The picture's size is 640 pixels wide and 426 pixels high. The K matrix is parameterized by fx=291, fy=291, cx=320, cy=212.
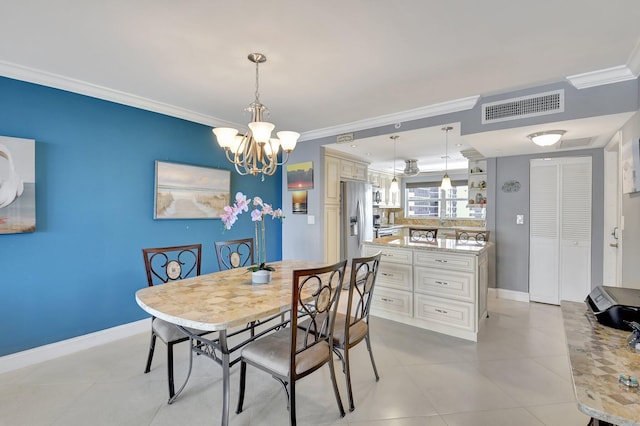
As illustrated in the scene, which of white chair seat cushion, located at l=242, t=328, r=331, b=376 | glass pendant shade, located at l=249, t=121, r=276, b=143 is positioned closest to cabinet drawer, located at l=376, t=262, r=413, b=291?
white chair seat cushion, located at l=242, t=328, r=331, b=376

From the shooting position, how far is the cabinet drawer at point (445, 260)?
2.82 metres

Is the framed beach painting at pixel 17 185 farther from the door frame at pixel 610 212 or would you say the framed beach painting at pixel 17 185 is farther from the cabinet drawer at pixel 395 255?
the door frame at pixel 610 212

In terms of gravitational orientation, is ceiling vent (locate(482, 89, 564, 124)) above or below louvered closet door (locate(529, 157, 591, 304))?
above

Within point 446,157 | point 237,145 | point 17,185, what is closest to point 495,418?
point 237,145

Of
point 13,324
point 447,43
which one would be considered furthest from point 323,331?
point 13,324

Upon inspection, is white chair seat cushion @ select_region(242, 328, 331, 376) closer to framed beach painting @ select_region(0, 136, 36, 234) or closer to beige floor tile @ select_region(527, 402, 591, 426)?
beige floor tile @ select_region(527, 402, 591, 426)

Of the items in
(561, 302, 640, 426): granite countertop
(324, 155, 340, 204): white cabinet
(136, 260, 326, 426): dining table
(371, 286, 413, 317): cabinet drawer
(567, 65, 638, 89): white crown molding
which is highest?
(567, 65, 638, 89): white crown molding

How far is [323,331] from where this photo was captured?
1.77 meters

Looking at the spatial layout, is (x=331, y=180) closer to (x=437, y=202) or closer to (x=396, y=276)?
(x=396, y=276)

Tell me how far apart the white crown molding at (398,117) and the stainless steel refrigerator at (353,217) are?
94 cm

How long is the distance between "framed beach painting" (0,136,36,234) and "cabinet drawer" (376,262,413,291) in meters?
3.32

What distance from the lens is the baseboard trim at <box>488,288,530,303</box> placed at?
411cm

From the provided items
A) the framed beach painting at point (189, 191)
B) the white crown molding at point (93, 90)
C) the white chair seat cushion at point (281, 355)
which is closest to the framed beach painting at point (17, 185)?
the white crown molding at point (93, 90)

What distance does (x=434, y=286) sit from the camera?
303 centimetres
